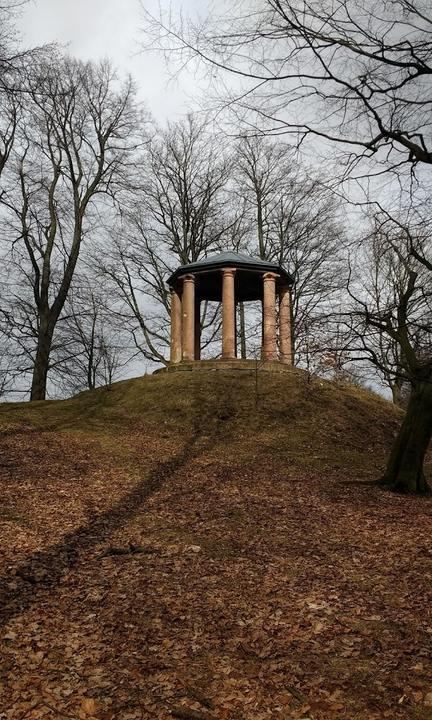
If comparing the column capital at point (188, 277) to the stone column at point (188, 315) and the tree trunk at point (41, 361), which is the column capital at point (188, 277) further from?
the tree trunk at point (41, 361)

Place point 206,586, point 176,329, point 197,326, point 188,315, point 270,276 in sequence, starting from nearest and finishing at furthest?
point 206,586 → point 188,315 → point 270,276 → point 176,329 → point 197,326

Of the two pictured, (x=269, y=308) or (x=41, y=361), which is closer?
(x=269, y=308)

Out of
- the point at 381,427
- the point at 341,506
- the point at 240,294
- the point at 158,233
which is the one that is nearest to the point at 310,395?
the point at 381,427

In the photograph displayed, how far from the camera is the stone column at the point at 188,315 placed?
56.4 feet

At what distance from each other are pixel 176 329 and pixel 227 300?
270cm

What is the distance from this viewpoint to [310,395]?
15.4 meters

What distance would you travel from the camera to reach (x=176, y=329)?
18.6m

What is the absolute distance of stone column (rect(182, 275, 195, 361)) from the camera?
17.2m

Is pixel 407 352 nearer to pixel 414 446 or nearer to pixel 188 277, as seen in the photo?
pixel 414 446

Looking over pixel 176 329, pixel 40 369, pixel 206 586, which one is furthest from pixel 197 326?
pixel 206 586

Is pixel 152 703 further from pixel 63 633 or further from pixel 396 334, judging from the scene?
pixel 396 334

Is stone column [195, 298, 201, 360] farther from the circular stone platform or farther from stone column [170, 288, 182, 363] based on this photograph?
the circular stone platform

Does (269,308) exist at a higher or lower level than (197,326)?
lower

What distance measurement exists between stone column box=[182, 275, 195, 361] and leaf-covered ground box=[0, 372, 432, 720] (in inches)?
263
